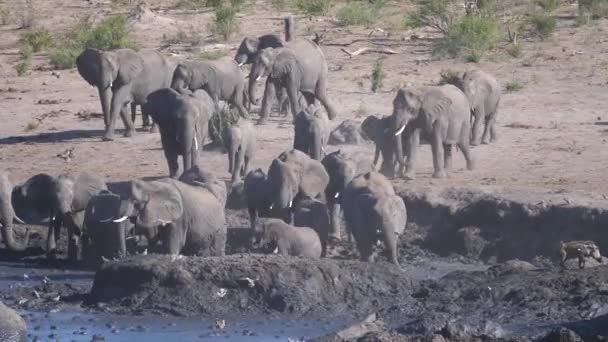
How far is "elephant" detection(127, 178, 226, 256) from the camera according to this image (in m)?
15.4

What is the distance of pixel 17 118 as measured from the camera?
2253cm

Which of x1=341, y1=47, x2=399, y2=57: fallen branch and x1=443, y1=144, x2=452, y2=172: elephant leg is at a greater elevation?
x1=341, y1=47, x2=399, y2=57: fallen branch

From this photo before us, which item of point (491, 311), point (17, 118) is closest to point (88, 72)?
point (17, 118)

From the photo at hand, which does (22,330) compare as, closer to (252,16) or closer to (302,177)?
(302,177)

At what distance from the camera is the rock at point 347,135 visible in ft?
66.4

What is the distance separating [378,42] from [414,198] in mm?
9273

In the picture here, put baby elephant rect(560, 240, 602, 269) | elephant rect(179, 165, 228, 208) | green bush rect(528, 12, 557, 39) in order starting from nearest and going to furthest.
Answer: baby elephant rect(560, 240, 602, 269) → elephant rect(179, 165, 228, 208) → green bush rect(528, 12, 557, 39)

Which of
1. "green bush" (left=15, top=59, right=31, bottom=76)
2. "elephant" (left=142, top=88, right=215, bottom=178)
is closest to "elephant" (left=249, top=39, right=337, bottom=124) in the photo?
"elephant" (left=142, top=88, right=215, bottom=178)

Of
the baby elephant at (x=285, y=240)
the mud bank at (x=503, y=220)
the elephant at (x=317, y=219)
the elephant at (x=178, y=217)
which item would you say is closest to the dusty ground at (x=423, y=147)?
the mud bank at (x=503, y=220)

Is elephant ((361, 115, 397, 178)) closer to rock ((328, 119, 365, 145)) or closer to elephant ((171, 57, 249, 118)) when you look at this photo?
rock ((328, 119, 365, 145))

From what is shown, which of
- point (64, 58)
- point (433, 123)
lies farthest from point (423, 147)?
point (64, 58)

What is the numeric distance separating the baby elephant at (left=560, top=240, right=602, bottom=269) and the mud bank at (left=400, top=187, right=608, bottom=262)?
1032mm

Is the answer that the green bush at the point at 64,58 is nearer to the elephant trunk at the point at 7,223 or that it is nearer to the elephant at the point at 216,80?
the elephant at the point at 216,80

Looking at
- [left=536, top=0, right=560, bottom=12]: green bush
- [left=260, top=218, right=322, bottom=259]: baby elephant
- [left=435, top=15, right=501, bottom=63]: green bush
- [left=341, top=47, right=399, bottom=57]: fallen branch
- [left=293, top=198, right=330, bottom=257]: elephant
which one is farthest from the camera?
[left=536, top=0, right=560, bottom=12]: green bush
